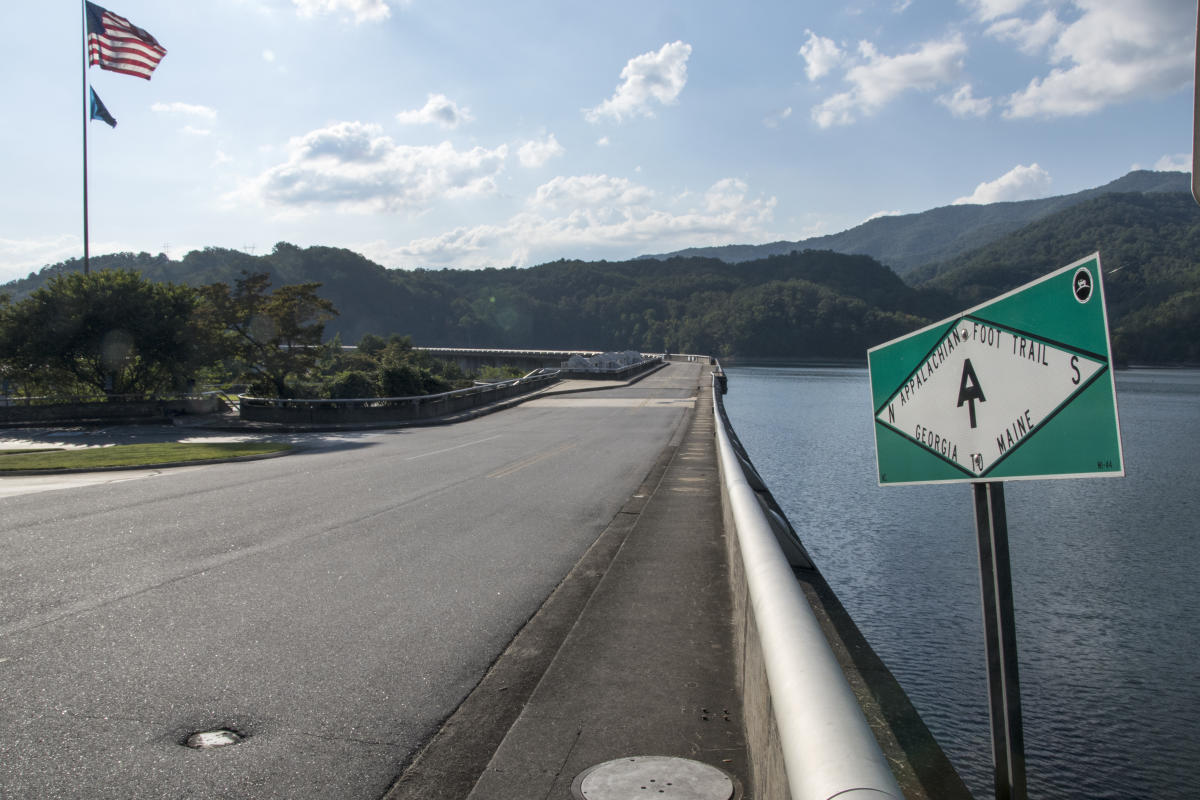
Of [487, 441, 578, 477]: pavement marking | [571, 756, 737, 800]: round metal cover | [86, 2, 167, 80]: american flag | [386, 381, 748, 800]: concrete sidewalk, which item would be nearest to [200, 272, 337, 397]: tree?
[86, 2, 167, 80]: american flag

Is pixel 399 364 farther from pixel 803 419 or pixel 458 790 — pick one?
pixel 458 790

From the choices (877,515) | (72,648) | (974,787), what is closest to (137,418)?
(877,515)

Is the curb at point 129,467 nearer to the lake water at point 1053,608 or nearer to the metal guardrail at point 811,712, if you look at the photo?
the lake water at point 1053,608

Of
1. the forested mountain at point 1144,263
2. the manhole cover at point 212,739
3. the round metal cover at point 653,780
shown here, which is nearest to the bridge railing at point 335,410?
the manhole cover at point 212,739

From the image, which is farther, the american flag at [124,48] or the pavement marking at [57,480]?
the american flag at [124,48]

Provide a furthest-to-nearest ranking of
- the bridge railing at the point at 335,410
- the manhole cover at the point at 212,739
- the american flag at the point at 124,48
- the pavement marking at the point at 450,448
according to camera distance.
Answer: the bridge railing at the point at 335,410 → the american flag at the point at 124,48 → the pavement marking at the point at 450,448 → the manhole cover at the point at 212,739

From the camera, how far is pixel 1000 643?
2.86 metres

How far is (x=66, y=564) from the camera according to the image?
28.9ft

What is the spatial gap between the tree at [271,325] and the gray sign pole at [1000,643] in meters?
36.9

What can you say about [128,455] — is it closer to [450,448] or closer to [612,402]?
[450,448]

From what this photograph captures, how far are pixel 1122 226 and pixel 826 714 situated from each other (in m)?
117

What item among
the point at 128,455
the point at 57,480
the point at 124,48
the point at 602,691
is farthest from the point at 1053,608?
the point at 124,48

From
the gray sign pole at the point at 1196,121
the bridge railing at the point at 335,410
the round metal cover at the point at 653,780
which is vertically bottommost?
the round metal cover at the point at 653,780

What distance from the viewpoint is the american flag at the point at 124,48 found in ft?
97.7
